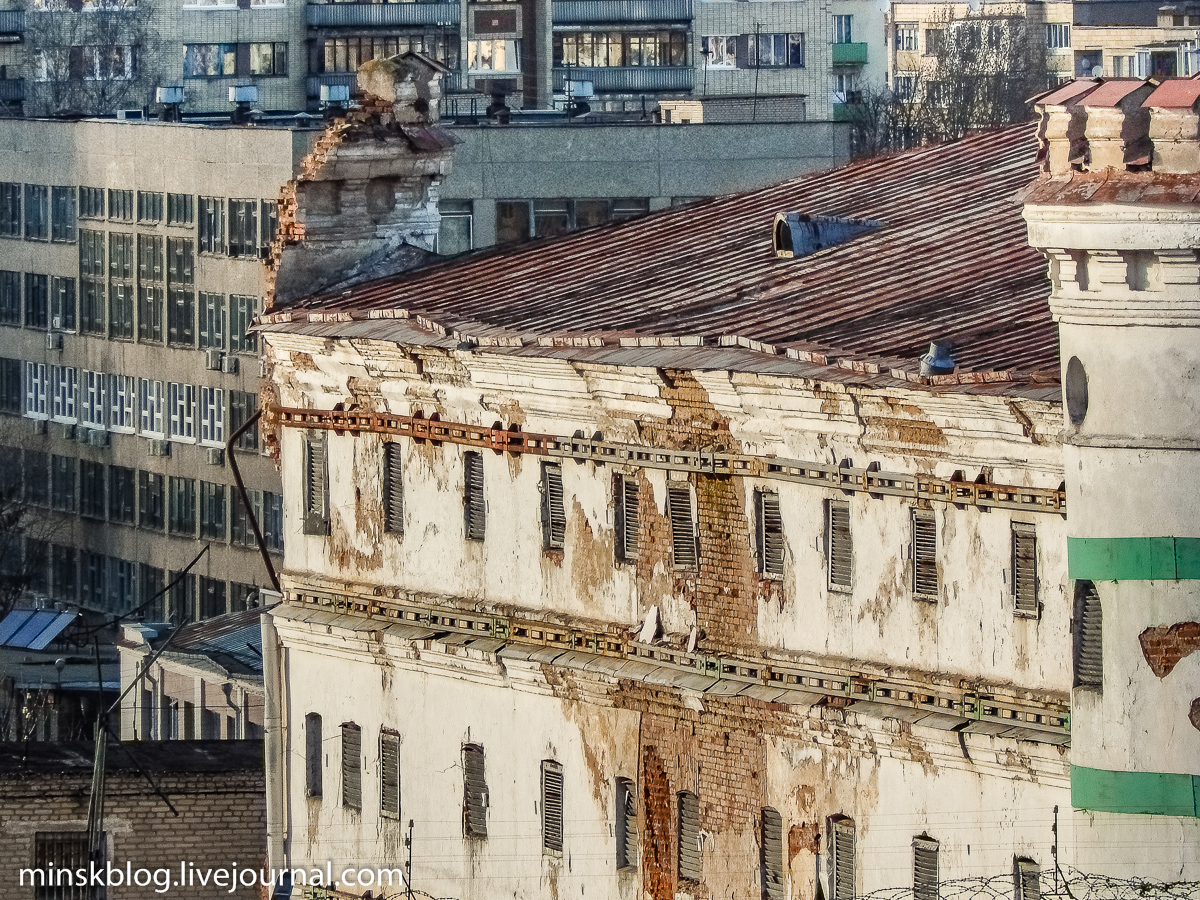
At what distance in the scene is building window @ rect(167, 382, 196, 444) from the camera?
7481cm

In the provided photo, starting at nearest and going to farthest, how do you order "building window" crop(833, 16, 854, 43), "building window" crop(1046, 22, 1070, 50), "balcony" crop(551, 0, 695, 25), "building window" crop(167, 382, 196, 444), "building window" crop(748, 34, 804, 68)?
"building window" crop(167, 382, 196, 444), "balcony" crop(551, 0, 695, 25), "building window" crop(748, 34, 804, 68), "building window" crop(1046, 22, 1070, 50), "building window" crop(833, 16, 854, 43)

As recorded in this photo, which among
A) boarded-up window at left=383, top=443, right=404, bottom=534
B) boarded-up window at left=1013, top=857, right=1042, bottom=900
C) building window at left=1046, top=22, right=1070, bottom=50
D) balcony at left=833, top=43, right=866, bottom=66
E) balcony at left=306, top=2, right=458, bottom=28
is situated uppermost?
balcony at left=306, top=2, right=458, bottom=28

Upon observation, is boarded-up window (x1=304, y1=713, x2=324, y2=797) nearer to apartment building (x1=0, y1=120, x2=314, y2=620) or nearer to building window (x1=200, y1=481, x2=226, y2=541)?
apartment building (x1=0, y1=120, x2=314, y2=620)

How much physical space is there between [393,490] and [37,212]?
46821mm

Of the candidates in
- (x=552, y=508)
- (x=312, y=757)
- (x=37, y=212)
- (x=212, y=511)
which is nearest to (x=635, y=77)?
(x=37, y=212)

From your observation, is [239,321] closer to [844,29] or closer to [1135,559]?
[1135,559]

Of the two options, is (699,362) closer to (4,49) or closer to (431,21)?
(431,21)

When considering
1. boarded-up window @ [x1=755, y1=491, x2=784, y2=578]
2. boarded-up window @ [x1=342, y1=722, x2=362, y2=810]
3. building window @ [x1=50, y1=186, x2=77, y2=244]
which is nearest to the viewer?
boarded-up window @ [x1=755, y1=491, x2=784, y2=578]

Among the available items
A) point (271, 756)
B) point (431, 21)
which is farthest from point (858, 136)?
point (271, 756)

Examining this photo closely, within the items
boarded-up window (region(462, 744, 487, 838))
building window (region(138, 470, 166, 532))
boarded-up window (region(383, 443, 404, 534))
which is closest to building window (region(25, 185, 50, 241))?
building window (region(138, 470, 166, 532))

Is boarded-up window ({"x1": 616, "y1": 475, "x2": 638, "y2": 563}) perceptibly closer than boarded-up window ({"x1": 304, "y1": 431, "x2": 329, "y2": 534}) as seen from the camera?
Yes

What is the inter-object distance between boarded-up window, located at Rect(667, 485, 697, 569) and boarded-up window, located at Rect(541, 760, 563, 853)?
2376mm

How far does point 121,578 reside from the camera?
257 feet

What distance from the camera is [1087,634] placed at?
25.2 m
